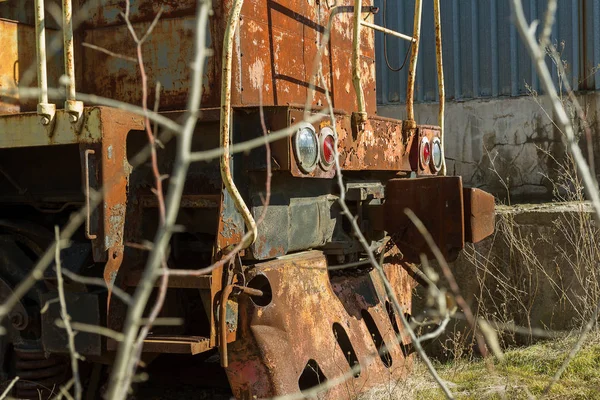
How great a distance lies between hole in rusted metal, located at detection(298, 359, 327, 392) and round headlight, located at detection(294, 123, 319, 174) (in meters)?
1.00

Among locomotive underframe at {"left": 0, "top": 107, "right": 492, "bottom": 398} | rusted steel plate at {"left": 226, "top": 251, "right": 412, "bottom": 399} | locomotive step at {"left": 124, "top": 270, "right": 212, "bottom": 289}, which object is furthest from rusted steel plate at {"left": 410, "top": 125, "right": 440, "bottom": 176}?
locomotive step at {"left": 124, "top": 270, "right": 212, "bottom": 289}

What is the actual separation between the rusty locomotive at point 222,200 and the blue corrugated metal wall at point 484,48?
435 centimetres

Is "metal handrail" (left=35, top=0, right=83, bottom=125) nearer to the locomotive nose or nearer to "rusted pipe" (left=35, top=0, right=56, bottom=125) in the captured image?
"rusted pipe" (left=35, top=0, right=56, bottom=125)

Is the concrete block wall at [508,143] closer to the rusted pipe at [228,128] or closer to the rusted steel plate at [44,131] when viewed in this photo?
the rusted pipe at [228,128]

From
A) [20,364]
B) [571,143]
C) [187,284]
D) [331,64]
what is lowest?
[20,364]

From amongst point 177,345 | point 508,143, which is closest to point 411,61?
point 177,345

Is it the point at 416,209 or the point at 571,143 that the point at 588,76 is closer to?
the point at 416,209

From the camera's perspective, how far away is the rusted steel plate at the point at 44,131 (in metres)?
3.10

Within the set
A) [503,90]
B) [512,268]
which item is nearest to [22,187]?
[512,268]

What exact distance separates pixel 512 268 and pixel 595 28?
11.5 ft

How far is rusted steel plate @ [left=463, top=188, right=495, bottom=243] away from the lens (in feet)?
12.6

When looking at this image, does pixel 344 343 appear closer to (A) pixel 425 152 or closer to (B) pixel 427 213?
(B) pixel 427 213

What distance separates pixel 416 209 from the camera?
154 inches

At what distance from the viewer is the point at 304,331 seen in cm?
358
